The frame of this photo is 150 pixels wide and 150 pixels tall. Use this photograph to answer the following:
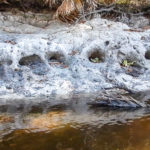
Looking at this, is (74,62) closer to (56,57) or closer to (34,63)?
(56,57)

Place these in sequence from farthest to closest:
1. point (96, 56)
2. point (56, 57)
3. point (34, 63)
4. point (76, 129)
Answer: point (96, 56) < point (56, 57) < point (34, 63) < point (76, 129)

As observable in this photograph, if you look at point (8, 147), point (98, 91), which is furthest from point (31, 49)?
point (8, 147)

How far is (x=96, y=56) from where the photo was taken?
404 inches

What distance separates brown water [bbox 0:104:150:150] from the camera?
5504mm

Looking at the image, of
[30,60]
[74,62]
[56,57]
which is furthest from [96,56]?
[30,60]

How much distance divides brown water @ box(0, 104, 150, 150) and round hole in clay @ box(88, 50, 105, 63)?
295cm

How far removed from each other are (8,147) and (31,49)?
445 centimetres

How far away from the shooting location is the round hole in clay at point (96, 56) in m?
9.97

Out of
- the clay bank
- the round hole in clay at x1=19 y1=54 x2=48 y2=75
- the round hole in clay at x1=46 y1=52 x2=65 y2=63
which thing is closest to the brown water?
the clay bank

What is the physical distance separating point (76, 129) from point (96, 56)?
4.50 metres

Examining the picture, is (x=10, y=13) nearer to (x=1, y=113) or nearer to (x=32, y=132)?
(x=1, y=113)

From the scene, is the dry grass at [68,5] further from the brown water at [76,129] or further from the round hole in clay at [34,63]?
the brown water at [76,129]

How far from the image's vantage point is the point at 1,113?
691 centimetres

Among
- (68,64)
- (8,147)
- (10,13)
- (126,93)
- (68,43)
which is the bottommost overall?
(8,147)
